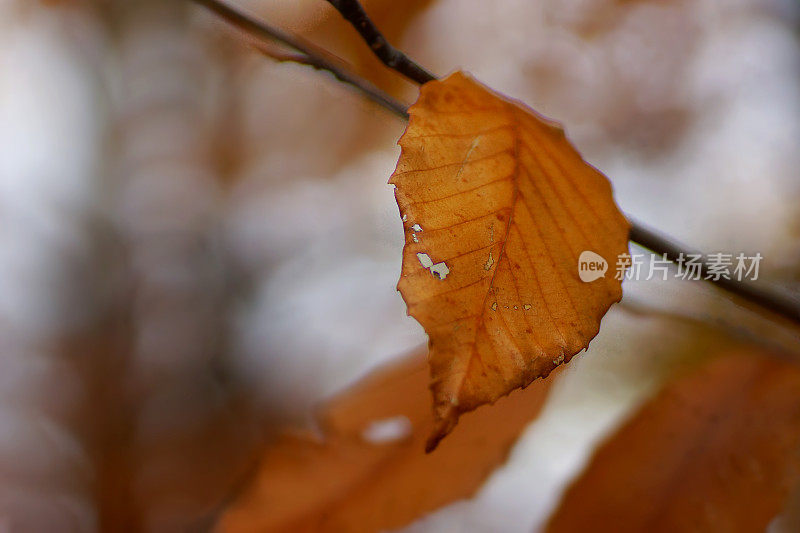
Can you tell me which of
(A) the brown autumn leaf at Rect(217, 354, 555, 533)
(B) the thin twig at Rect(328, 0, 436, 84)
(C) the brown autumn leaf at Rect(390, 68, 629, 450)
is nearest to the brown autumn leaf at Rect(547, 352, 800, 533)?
(A) the brown autumn leaf at Rect(217, 354, 555, 533)

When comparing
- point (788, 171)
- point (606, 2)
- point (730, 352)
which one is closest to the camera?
point (730, 352)

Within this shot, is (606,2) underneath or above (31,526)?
above

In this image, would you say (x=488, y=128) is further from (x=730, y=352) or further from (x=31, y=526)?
(x=31, y=526)

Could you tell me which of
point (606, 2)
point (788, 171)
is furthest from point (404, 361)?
point (606, 2)

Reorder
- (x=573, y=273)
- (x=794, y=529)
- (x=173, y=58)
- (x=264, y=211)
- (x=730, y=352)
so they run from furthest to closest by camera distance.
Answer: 1. (x=173, y=58)
2. (x=264, y=211)
3. (x=794, y=529)
4. (x=730, y=352)
5. (x=573, y=273)

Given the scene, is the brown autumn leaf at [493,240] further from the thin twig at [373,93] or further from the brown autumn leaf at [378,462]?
the brown autumn leaf at [378,462]

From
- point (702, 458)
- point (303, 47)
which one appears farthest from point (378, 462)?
point (303, 47)

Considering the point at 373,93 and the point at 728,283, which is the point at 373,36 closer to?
the point at 373,93
